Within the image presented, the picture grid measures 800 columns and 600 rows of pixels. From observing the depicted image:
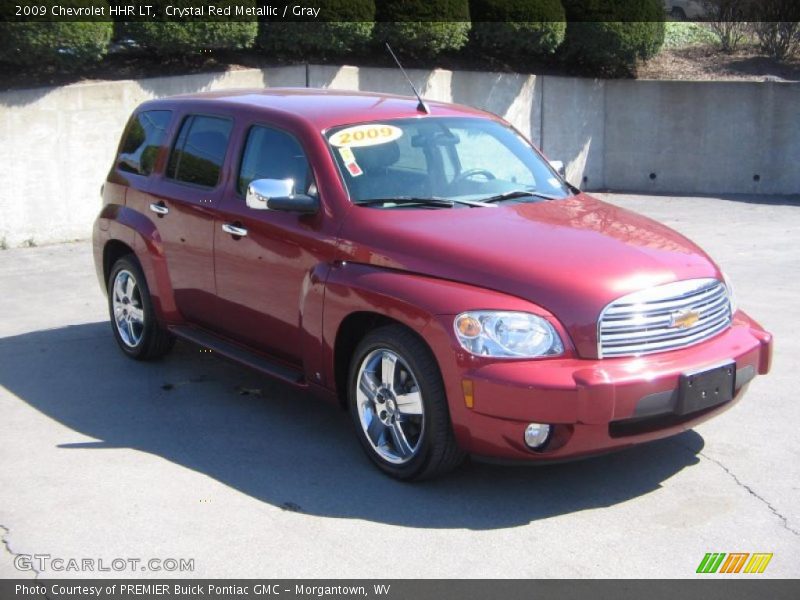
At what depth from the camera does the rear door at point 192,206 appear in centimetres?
658

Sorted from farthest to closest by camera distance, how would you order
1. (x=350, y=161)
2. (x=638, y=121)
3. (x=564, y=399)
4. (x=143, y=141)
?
(x=638, y=121) < (x=143, y=141) < (x=350, y=161) < (x=564, y=399)

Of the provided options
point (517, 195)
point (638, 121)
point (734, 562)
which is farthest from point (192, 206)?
point (638, 121)

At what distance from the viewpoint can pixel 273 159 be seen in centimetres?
627

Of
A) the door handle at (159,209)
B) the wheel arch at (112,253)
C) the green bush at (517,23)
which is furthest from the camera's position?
the green bush at (517,23)

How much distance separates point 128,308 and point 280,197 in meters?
2.35

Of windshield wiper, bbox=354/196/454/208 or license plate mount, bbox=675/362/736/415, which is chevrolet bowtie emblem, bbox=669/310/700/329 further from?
windshield wiper, bbox=354/196/454/208

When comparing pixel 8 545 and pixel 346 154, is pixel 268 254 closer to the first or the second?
pixel 346 154

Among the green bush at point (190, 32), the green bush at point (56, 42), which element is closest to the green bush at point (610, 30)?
the green bush at point (190, 32)

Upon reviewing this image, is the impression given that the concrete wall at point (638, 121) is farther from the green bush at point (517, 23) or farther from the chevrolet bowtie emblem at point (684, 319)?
the chevrolet bowtie emblem at point (684, 319)

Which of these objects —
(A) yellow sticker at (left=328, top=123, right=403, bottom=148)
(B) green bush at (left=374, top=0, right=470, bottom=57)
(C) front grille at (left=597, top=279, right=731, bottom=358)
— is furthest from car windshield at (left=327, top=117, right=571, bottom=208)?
(B) green bush at (left=374, top=0, right=470, bottom=57)

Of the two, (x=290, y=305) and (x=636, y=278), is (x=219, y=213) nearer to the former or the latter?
(x=290, y=305)

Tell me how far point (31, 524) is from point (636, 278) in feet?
9.74

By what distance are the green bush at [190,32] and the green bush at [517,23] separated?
410 cm

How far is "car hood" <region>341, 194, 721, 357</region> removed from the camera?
16.0ft
